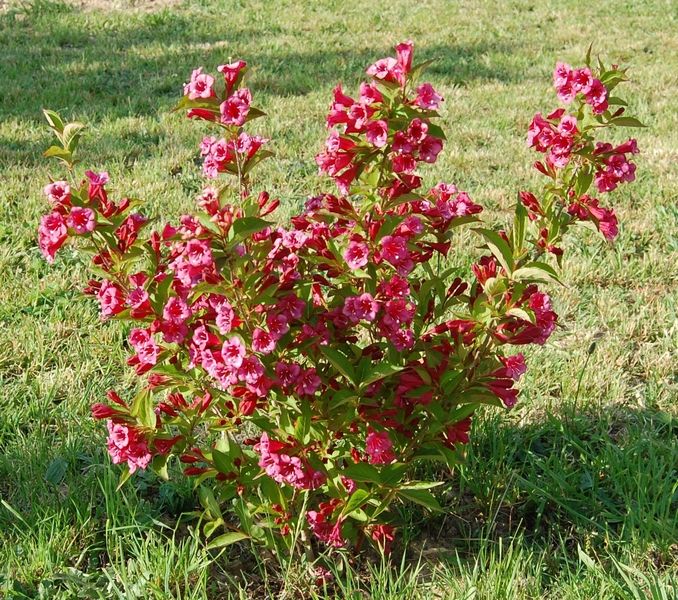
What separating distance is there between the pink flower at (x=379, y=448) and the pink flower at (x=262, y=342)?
39cm

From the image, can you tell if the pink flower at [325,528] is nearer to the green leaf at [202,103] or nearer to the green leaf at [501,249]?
the green leaf at [501,249]

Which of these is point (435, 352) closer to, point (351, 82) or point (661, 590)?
point (661, 590)

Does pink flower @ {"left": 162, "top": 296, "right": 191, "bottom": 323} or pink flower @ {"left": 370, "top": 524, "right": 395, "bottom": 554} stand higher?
pink flower @ {"left": 162, "top": 296, "right": 191, "bottom": 323}

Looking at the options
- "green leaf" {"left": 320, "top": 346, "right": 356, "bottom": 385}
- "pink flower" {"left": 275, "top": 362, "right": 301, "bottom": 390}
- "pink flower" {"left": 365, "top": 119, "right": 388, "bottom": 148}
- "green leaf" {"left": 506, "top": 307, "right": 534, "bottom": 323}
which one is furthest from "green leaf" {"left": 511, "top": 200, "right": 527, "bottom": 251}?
"pink flower" {"left": 275, "top": 362, "right": 301, "bottom": 390}

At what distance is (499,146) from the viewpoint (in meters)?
5.92

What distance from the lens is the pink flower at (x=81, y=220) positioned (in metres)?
1.73

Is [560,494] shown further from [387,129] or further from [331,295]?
[387,129]

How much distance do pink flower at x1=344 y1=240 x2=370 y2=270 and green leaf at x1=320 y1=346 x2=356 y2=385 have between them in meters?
0.21

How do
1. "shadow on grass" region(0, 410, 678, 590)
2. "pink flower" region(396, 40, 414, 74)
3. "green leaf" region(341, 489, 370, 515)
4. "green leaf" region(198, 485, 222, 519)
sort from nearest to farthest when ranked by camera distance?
"pink flower" region(396, 40, 414, 74) < "green leaf" region(341, 489, 370, 515) < "green leaf" region(198, 485, 222, 519) < "shadow on grass" region(0, 410, 678, 590)

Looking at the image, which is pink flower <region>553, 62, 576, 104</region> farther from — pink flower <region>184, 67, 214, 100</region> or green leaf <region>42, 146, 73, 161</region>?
green leaf <region>42, 146, 73, 161</region>

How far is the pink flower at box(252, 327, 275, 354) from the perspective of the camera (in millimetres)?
1724

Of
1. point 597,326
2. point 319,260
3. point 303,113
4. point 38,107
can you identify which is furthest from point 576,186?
point 38,107

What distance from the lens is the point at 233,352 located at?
5.63ft

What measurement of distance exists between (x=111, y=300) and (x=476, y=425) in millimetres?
1421
